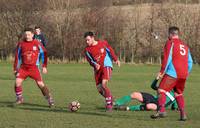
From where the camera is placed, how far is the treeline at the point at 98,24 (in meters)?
39.2

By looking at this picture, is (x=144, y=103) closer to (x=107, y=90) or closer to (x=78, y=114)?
(x=107, y=90)

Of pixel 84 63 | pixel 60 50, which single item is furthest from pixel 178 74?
pixel 60 50

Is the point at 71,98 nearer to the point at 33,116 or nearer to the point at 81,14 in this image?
the point at 33,116

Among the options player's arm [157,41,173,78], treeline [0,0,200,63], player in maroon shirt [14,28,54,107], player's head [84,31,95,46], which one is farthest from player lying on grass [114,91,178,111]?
treeline [0,0,200,63]

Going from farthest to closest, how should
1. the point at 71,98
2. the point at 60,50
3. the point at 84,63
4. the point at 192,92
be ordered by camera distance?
the point at 60,50 < the point at 84,63 < the point at 192,92 < the point at 71,98

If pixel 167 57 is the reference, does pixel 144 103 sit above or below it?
below

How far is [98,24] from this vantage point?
40250mm

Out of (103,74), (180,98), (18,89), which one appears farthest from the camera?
(18,89)

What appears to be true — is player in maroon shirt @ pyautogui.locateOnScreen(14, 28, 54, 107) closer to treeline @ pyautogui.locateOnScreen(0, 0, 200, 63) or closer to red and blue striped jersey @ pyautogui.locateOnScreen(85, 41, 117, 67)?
red and blue striped jersey @ pyautogui.locateOnScreen(85, 41, 117, 67)

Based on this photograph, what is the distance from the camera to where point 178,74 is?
11523 mm

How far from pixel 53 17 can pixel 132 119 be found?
29.3 metres

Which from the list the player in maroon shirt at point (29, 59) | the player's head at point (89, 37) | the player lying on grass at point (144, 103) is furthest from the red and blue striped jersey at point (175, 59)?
the player in maroon shirt at point (29, 59)

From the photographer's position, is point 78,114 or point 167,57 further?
point 78,114

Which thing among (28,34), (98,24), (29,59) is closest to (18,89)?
(29,59)
